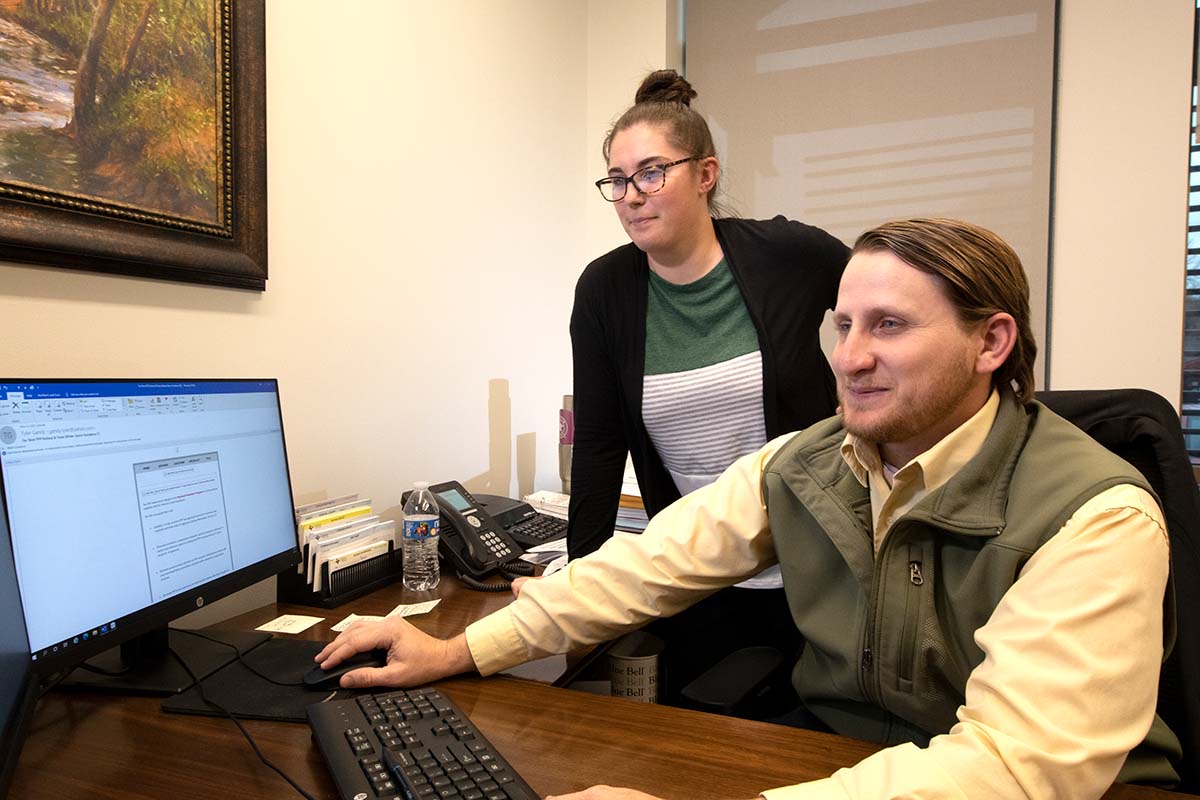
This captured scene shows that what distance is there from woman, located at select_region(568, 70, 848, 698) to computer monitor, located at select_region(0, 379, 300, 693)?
70cm

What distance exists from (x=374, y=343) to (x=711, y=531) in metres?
1.07

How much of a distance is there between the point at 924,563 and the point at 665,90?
124 cm

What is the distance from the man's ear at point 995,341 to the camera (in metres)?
0.97

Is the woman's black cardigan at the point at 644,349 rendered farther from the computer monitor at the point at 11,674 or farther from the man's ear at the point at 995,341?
the computer monitor at the point at 11,674

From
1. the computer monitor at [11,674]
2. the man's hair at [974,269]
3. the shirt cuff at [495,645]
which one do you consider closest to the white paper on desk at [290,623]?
the shirt cuff at [495,645]

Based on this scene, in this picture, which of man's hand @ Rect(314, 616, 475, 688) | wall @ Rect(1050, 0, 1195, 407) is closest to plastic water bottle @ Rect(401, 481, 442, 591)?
man's hand @ Rect(314, 616, 475, 688)

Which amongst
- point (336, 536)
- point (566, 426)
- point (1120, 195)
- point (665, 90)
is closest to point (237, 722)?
point (336, 536)

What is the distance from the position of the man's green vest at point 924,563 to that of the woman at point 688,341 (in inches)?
20.5

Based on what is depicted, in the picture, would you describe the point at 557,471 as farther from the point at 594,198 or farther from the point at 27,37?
the point at 27,37

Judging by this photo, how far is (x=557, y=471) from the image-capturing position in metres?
2.84

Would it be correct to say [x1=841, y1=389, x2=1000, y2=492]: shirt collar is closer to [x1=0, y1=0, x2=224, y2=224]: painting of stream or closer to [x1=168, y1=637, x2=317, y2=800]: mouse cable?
A: [x1=168, y1=637, x2=317, y2=800]: mouse cable

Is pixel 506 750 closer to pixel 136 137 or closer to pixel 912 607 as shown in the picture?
pixel 912 607

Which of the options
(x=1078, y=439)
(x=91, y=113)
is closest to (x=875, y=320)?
(x=1078, y=439)

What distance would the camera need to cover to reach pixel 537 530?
6.55 feet
